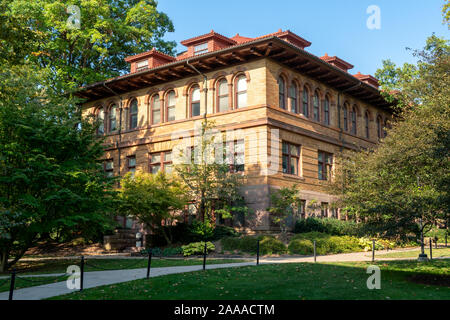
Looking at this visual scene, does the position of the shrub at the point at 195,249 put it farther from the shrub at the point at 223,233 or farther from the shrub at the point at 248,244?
the shrub at the point at 223,233

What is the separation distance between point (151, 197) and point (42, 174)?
775 centimetres

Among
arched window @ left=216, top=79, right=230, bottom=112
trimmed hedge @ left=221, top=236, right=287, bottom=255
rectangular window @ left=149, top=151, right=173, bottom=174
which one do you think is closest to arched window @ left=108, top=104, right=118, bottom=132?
rectangular window @ left=149, top=151, right=173, bottom=174

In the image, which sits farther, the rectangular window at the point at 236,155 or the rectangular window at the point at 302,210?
the rectangular window at the point at 302,210

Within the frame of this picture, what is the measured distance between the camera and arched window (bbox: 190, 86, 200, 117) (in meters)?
31.9

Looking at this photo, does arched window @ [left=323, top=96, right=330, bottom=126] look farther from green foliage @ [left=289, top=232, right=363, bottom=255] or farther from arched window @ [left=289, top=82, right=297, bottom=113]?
green foliage @ [left=289, top=232, right=363, bottom=255]

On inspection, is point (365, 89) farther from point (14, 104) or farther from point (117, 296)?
point (117, 296)

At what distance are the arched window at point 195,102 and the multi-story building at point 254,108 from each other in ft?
0.22

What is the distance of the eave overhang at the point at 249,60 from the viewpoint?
92.7ft

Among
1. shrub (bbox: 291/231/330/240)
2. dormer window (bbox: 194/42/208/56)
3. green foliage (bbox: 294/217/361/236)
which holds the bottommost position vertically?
shrub (bbox: 291/231/330/240)

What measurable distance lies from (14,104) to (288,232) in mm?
16184

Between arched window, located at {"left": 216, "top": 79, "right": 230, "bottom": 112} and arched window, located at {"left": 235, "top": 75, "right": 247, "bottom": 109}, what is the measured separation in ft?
2.73

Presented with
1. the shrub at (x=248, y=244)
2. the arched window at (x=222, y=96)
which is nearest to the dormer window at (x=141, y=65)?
the arched window at (x=222, y=96)

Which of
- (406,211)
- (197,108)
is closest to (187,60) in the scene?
(197,108)
